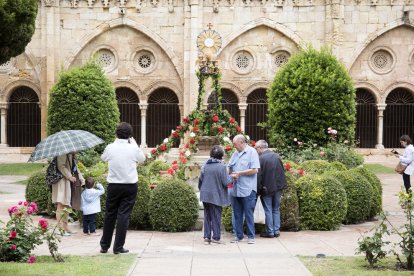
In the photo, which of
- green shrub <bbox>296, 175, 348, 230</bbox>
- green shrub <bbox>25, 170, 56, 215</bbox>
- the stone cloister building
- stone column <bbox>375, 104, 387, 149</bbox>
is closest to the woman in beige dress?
green shrub <bbox>25, 170, 56, 215</bbox>

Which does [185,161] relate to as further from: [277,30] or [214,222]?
[277,30]

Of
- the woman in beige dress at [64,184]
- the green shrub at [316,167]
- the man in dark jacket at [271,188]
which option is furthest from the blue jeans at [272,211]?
the woman in beige dress at [64,184]

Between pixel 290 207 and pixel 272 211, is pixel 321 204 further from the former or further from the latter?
pixel 272 211

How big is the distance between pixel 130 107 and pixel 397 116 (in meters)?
11.3

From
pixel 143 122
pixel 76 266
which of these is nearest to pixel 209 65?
pixel 76 266

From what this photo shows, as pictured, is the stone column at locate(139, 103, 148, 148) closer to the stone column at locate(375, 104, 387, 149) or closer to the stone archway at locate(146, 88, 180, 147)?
the stone archway at locate(146, 88, 180, 147)

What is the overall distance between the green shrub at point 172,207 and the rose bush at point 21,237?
302cm

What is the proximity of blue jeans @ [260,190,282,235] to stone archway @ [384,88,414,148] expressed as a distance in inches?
713

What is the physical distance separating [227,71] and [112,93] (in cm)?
599

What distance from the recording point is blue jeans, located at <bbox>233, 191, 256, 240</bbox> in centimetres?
1017

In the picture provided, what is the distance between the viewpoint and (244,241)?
10289mm

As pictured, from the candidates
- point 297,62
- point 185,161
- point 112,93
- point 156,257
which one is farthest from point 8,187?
point 156,257

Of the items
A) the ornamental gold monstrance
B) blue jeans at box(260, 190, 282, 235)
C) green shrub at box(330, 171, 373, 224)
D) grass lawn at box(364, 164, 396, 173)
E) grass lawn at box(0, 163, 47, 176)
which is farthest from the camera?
grass lawn at box(364, 164, 396, 173)

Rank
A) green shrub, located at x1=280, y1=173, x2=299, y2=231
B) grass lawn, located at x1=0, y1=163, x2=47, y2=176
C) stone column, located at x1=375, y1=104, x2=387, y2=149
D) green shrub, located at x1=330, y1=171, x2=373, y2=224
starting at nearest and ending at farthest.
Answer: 1. green shrub, located at x1=280, y1=173, x2=299, y2=231
2. green shrub, located at x1=330, y1=171, x2=373, y2=224
3. grass lawn, located at x1=0, y1=163, x2=47, y2=176
4. stone column, located at x1=375, y1=104, x2=387, y2=149
